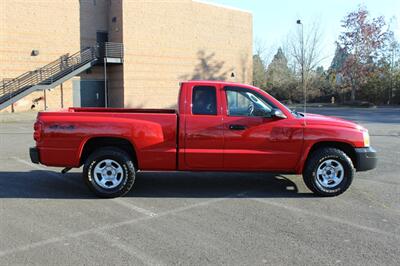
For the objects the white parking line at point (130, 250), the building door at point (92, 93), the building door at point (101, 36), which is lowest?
the white parking line at point (130, 250)

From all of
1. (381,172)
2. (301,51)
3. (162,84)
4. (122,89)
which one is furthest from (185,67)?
(381,172)

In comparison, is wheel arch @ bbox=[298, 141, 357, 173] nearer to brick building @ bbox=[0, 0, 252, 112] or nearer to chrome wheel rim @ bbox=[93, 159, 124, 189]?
chrome wheel rim @ bbox=[93, 159, 124, 189]

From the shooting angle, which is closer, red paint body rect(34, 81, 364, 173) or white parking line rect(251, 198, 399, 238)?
white parking line rect(251, 198, 399, 238)

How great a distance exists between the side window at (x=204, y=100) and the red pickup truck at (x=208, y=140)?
0.05ft

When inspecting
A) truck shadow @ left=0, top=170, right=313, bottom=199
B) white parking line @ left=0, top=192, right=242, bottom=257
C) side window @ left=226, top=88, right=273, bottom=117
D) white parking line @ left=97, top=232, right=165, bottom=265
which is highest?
side window @ left=226, top=88, right=273, bottom=117

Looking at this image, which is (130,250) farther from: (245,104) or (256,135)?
(245,104)

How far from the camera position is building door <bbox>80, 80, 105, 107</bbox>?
113 feet

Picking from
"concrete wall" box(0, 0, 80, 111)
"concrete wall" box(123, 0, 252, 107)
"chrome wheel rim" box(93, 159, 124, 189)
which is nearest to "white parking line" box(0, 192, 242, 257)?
"chrome wheel rim" box(93, 159, 124, 189)

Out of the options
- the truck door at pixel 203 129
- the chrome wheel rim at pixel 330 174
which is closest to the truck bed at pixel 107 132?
the truck door at pixel 203 129

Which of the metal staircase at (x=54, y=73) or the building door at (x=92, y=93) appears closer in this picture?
the metal staircase at (x=54, y=73)

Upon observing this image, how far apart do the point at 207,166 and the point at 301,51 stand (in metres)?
54.0

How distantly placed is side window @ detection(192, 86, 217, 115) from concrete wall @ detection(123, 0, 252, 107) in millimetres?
28221

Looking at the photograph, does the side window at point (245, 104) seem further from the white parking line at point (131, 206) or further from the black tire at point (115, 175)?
the white parking line at point (131, 206)

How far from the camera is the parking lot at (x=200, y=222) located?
455cm
